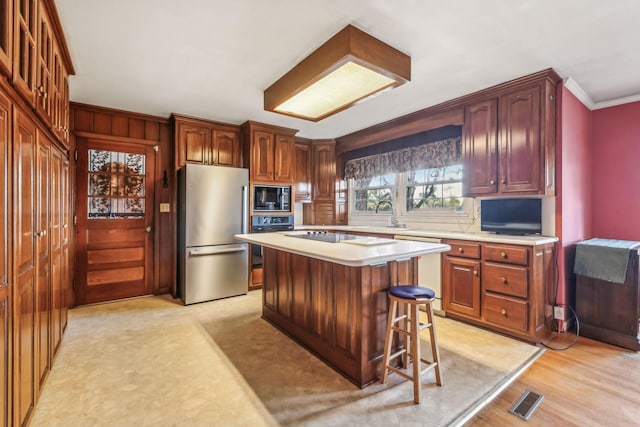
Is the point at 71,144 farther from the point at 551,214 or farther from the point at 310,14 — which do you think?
the point at 551,214

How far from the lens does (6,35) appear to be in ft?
3.80

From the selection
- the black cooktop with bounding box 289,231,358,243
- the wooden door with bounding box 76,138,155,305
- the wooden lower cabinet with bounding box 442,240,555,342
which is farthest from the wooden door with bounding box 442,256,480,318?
the wooden door with bounding box 76,138,155,305

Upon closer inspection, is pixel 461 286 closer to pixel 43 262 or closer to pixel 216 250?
pixel 216 250

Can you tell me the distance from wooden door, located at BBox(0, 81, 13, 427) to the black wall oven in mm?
2913

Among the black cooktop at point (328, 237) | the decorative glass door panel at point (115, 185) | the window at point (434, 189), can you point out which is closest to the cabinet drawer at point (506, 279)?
the window at point (434, 189)

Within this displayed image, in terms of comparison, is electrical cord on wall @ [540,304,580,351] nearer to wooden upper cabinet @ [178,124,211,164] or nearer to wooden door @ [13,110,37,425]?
wooden door @ [13,110,37,425]

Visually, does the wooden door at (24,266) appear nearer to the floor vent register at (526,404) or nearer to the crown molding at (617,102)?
the floor vent register at (526,404)

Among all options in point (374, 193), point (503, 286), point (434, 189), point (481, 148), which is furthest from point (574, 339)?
point (374, 193)

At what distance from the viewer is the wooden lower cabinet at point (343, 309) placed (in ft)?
6.18

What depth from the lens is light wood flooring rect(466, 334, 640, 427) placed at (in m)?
1.62

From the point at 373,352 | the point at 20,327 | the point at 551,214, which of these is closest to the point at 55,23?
the point at 20,327

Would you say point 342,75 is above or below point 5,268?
above

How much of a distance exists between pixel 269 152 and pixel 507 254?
10.7 ft

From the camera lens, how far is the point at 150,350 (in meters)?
2.38
